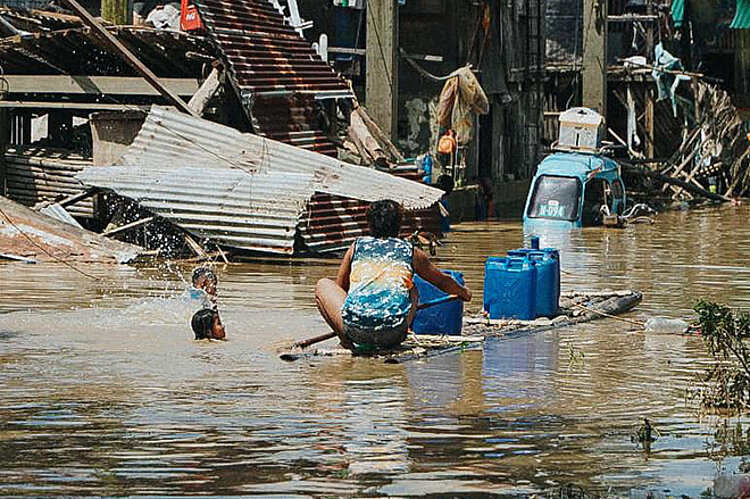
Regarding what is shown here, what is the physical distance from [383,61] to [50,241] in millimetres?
6846

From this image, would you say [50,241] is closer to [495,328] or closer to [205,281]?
[205,281]

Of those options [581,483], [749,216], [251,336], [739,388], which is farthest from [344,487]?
[749,216]

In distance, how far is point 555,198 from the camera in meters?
23.9

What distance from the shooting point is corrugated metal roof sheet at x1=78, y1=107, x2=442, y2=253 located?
17219mm

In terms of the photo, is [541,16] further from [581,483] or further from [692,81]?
[581,483]

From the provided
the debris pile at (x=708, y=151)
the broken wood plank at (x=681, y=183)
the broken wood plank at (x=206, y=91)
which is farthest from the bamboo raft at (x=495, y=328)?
the debris pile at (x=708, y=151)

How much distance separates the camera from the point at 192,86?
19641 millimetres

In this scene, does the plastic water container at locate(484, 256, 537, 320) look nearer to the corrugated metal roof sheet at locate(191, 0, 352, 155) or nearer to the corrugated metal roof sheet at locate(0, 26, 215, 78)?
the corrugated metal roof sheet at locate(191, 0, 352, 155)

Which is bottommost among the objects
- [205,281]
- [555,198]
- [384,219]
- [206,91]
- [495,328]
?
[555,198]

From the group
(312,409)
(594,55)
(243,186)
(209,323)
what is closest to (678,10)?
(594,55)

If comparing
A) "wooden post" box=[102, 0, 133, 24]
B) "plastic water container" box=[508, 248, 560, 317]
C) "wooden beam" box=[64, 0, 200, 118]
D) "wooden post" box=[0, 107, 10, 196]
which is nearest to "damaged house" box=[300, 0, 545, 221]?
"wooden post" box=[102, 0, 133, 24]

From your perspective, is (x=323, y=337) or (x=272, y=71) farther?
(x=272, y=71)

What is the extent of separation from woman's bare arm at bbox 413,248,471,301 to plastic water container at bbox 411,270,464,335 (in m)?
0.38

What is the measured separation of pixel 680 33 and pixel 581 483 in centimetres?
2943
